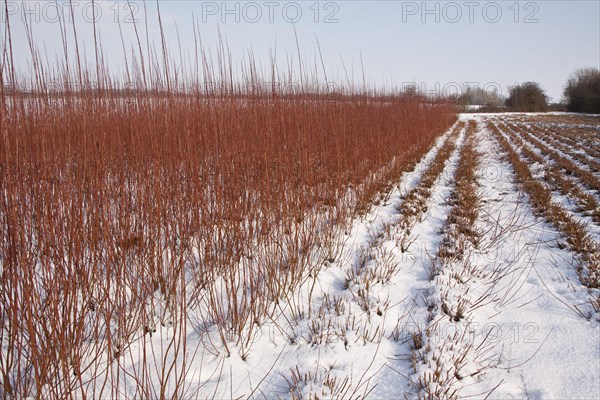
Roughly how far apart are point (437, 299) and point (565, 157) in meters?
7.27

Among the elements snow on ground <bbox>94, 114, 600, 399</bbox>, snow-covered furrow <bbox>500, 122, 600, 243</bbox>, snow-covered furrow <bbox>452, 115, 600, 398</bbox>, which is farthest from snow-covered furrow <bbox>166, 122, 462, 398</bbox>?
snow-covered furrow <bbox>500, 122, 600, 243</bbox>

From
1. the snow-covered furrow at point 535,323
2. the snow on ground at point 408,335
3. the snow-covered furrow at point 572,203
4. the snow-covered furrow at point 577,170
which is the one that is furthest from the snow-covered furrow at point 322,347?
the snow-covered furrow at point 577,170

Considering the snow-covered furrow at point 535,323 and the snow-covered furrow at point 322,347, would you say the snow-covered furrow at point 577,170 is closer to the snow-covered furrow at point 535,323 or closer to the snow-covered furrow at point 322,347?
the snow-covered furrow at point 535,323

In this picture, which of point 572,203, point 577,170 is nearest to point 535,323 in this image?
point 572,203

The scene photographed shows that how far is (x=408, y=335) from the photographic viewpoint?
70.7 inches

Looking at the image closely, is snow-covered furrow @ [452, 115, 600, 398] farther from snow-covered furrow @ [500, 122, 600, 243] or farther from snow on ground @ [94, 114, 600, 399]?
snow-covered furrow @ [500, 122, 600, 243]

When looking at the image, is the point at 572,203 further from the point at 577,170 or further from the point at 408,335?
the point at 408,335

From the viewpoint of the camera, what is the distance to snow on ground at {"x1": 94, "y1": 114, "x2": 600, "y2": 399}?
4.79 ft

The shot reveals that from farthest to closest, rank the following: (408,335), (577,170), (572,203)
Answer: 1. (577,170)
2. (572,203)
3. (408,335)

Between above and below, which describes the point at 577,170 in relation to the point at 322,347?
above

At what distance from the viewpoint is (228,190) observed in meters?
2.16

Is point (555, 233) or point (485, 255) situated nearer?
point (485, 255)

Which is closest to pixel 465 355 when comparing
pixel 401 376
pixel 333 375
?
pixel 401 376

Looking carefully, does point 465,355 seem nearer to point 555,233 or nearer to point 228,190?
point 228,190
